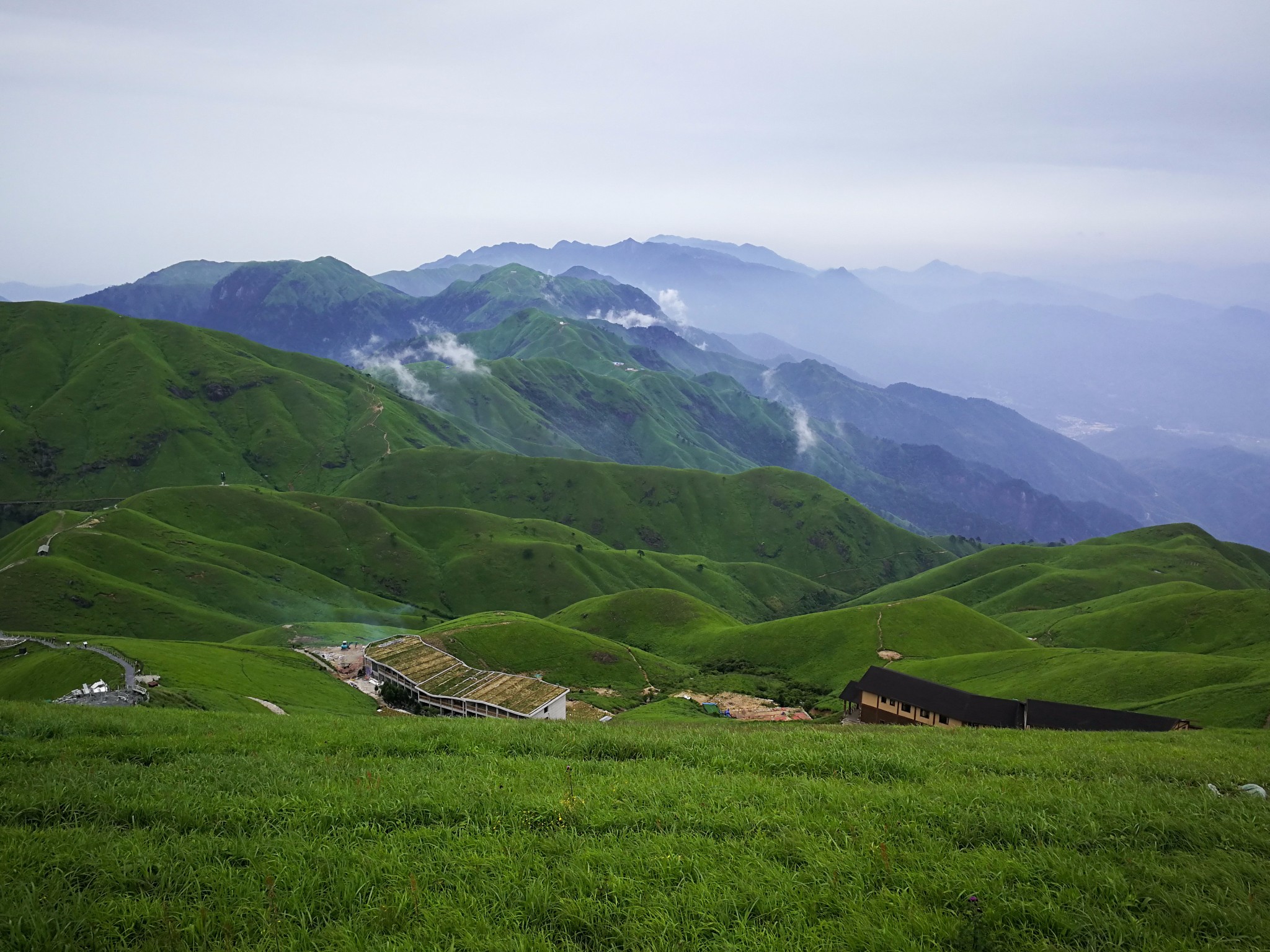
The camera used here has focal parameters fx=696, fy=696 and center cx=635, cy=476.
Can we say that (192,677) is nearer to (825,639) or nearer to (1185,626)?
(825,639)

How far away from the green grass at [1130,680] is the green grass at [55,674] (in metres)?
80.2

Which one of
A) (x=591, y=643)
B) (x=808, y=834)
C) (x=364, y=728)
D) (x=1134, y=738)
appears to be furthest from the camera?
(x=591, y=643)

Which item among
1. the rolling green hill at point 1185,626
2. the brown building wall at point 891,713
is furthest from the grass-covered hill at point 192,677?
the rolling green hill at point 1185,626

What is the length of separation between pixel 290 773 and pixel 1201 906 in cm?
1478

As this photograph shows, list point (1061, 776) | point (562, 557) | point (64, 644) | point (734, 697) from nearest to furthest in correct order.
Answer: point (1061, 776), point (64, 644), point (734, 697), point (562, 557)

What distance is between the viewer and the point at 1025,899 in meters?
8.96

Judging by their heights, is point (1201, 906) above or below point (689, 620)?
above

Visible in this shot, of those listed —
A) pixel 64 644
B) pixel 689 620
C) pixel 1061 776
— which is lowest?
pixel 689 620

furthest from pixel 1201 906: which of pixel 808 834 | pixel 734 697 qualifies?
pixel 734 697

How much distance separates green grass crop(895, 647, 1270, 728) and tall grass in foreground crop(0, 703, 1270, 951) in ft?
145

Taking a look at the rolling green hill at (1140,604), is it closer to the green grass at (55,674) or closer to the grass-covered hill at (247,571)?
the grass-covered hill at (247,571)

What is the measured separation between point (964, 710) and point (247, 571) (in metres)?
142

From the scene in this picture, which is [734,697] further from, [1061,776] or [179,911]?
[179,911]

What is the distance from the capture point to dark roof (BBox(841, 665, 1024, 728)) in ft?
182
